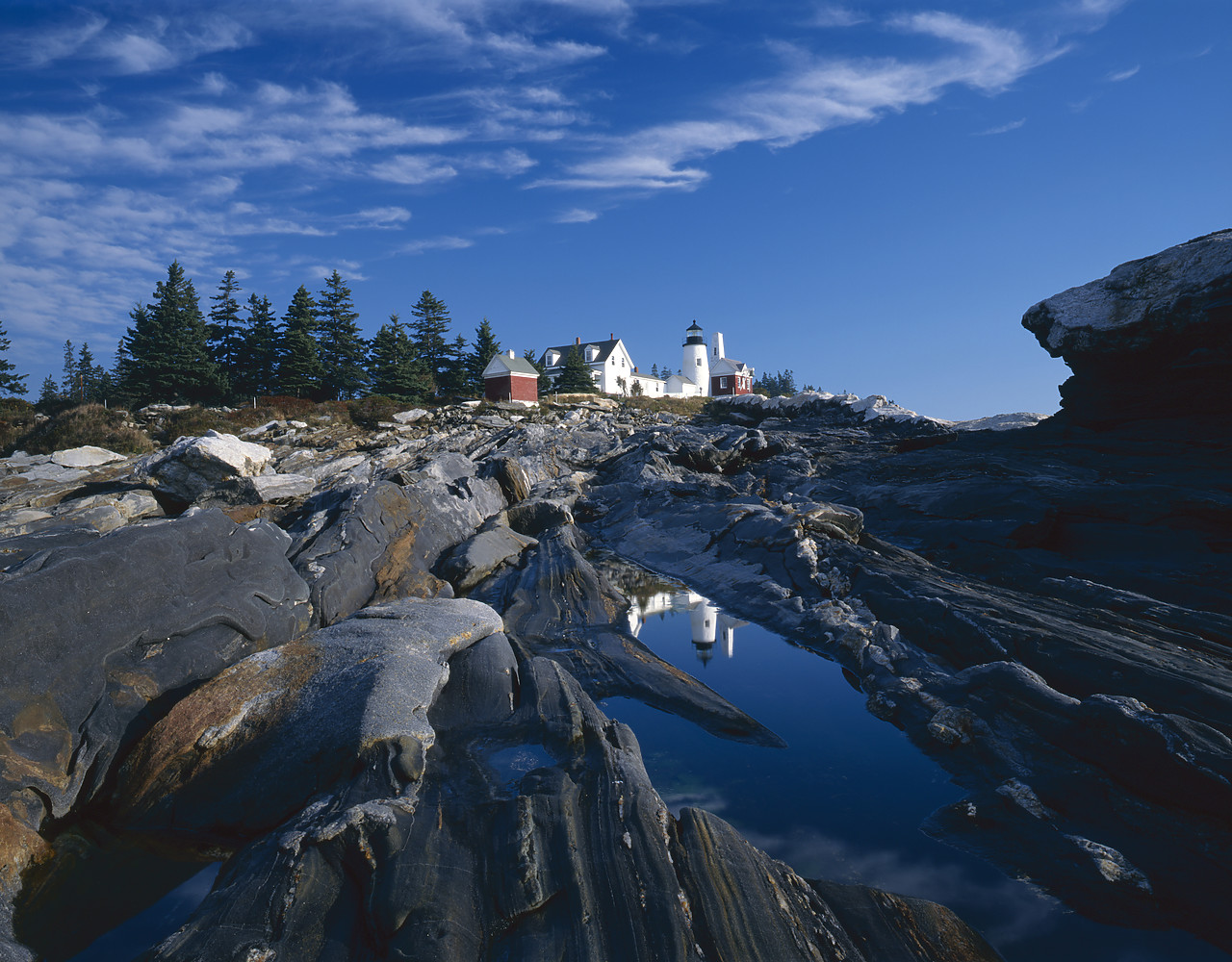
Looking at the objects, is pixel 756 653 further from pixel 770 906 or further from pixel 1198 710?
pixel 770 906

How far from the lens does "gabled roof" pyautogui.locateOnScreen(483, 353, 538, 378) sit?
56.4m

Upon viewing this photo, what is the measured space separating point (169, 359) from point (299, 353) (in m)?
9.25

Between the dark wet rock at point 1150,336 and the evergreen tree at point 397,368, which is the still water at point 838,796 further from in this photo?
the evergreen tree at point 397,368

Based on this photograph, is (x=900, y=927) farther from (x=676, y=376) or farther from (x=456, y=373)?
(x=676, y=376)

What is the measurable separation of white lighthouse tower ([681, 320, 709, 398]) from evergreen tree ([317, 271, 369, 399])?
49944 millimetres

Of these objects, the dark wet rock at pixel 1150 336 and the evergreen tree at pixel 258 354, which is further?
the evergreen tree at pixel 258 354

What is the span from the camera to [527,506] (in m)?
17.1

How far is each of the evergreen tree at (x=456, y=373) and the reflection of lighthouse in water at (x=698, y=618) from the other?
50.0 meters

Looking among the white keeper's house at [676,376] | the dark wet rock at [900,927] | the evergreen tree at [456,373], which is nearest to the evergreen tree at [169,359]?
the evergreen tree at [456,373]

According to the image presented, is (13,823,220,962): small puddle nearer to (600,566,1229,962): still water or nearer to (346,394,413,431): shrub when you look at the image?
(600,566,1229,962): still water

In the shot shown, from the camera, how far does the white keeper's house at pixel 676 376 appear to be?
81438 mm

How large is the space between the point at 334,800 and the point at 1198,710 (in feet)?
26.5

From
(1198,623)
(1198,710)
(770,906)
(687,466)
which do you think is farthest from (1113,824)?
(687,466)

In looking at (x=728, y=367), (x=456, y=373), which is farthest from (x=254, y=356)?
(x=728, y=367)
